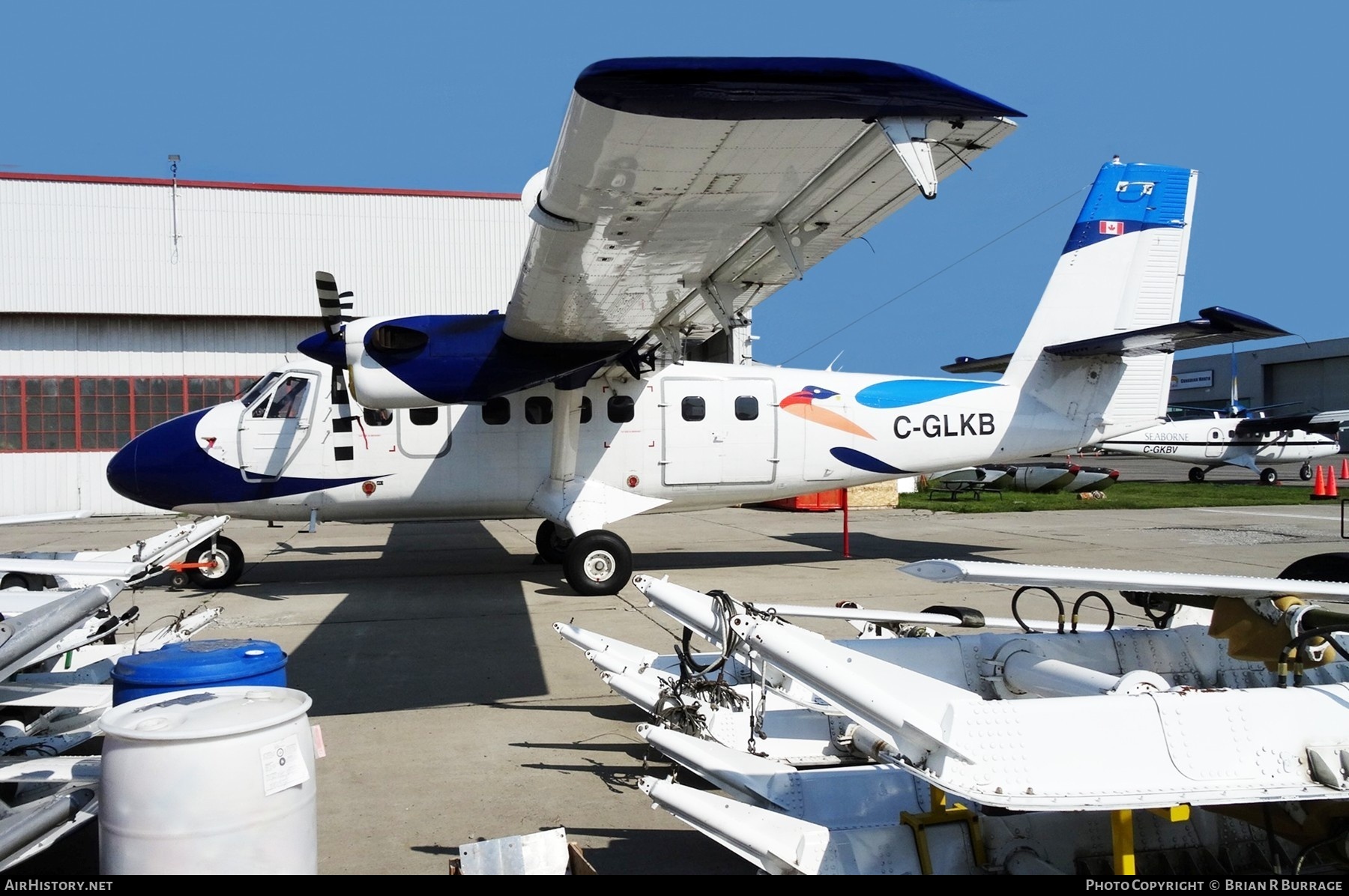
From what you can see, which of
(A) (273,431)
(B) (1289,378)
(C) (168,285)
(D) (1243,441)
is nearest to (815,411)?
(A) (273,431)

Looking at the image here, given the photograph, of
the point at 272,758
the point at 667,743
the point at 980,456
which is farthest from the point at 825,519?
the point at 272,758

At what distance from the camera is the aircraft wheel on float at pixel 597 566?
10375mm

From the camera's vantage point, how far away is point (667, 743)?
13.3 feet

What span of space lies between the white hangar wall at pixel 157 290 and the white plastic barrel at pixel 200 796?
73.2 ft

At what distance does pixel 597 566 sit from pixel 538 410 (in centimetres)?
211

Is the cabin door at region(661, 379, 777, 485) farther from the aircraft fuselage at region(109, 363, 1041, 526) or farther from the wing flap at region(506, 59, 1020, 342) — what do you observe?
the wing flap at region(506, 59, 1020, 342)

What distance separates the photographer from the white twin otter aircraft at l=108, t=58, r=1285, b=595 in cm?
761

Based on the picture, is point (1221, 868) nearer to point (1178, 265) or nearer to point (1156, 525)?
point (1178, 265)

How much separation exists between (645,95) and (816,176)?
6.16 feet

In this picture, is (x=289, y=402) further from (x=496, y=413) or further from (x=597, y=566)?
(x=597, y=566)

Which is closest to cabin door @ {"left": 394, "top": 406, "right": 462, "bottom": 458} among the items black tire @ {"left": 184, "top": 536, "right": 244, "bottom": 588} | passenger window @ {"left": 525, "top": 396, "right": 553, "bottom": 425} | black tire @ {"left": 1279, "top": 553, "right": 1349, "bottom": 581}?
passenger window @ {"left": 525, "top": 396, "right": 553, "bottom": 425}

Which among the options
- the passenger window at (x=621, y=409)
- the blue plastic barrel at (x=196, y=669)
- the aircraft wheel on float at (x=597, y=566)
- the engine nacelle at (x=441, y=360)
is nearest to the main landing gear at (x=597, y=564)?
the aircraft wheel on float at (x=597, y=566)

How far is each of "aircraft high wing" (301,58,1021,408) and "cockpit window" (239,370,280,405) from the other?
1.29 m

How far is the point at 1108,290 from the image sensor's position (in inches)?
477
